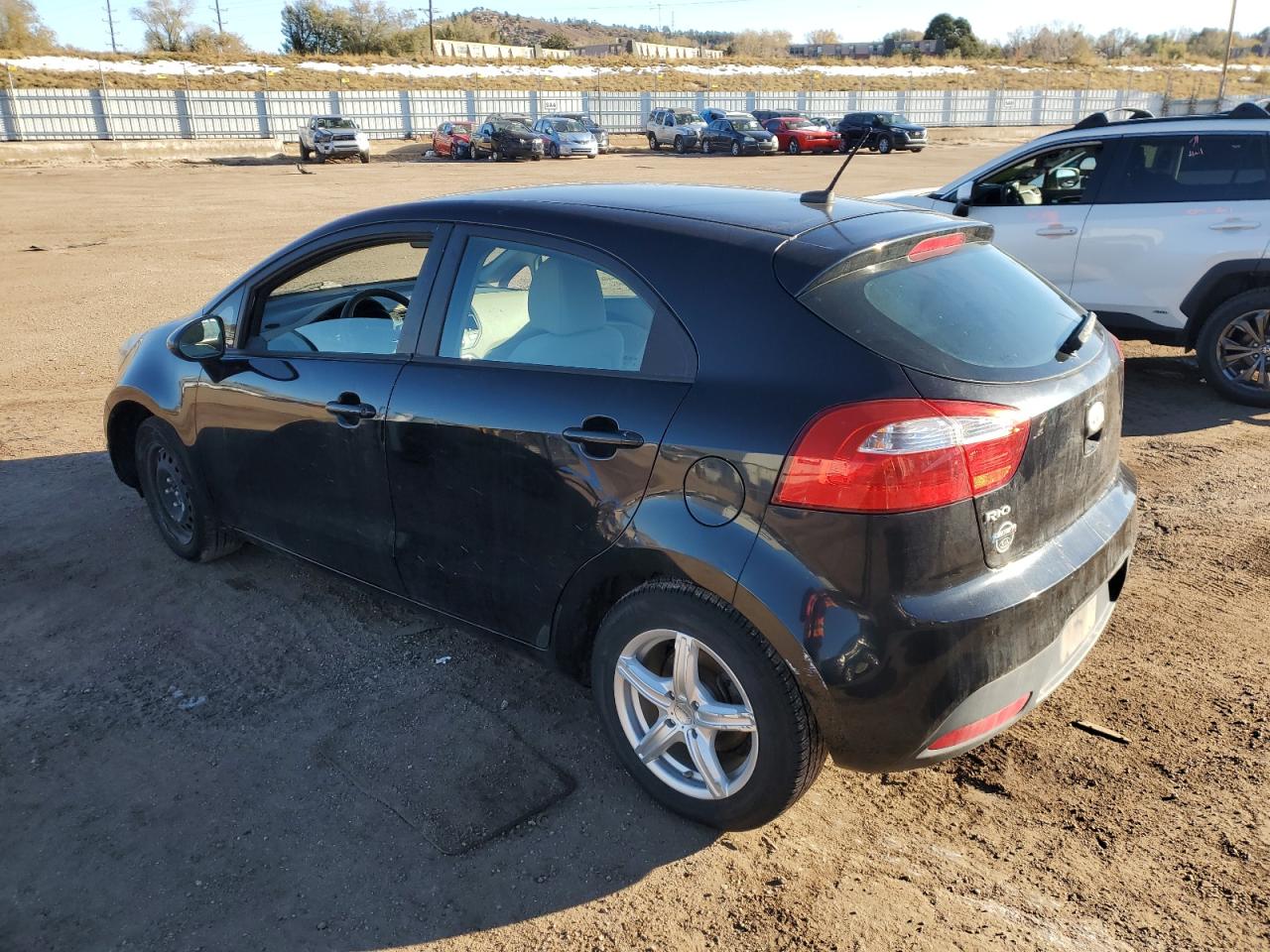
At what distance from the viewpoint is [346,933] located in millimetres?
2539

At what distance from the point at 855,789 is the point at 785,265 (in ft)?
5.34

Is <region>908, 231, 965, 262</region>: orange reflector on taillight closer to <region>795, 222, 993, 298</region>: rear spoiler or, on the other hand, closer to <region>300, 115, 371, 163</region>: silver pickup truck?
<region>795, 222, 993, 298</region>: rear spoiler

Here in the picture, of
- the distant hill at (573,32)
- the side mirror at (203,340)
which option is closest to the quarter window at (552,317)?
the side mirror at (203,340)

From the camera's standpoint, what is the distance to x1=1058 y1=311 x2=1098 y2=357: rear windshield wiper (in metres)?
2.91

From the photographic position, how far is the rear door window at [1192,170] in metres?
6.64

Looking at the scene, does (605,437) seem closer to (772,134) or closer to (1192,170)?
(1192,170)

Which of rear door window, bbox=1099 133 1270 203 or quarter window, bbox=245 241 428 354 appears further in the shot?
rear door window, bbox=1099 133 1270 203

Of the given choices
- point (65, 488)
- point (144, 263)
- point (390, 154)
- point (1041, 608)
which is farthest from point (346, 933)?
point (390, 154)

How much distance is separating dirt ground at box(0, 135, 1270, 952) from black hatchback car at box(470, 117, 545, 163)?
36.0 meters

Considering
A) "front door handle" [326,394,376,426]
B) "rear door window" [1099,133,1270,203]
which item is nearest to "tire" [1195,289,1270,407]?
"rear door window" [1099,133,1270,203]

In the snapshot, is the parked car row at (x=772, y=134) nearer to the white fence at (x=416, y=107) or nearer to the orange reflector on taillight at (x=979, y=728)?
the white fence at (x=416, y=107)

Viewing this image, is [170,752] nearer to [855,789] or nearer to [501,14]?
[855,789]

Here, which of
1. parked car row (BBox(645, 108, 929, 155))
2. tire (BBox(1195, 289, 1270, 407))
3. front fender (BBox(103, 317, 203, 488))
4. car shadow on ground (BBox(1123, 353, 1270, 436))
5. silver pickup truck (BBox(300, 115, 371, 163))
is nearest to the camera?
front fender (BBox(103, 317, 203, 488))

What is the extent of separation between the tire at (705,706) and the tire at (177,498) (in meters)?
2.32
